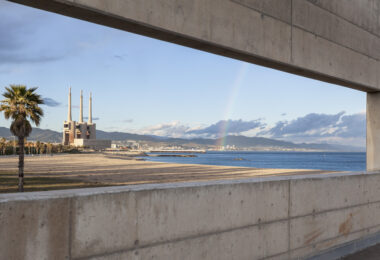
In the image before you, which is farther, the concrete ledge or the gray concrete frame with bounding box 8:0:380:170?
the concrete ledge

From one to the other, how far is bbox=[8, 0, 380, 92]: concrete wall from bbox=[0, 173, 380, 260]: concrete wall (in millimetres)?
2199

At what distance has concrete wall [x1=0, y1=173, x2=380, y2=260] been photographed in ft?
12.8

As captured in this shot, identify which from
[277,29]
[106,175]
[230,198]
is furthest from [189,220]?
[106,175]

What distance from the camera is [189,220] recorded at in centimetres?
515

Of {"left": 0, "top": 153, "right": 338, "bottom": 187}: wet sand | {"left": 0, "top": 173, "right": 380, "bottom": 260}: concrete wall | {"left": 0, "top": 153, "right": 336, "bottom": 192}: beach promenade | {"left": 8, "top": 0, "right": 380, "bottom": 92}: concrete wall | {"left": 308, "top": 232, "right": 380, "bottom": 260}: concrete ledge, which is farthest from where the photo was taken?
{"left": 0, "top": 153, "right": 338, "bottom": 187}: wet sand

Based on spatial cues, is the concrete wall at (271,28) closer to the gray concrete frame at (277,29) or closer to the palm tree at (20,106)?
the gray concrete frame at (277,29)

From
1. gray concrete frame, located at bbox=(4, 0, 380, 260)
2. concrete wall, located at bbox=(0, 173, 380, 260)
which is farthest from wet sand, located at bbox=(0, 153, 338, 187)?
concrete wall, located at bbox=(0, 173, 380, 260)

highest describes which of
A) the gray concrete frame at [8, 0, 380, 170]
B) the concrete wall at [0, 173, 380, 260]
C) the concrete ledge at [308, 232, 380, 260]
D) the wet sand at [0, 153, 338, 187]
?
the gray concrete frame at [8, 0, 380, 170]

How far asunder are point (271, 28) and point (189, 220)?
3824 mm

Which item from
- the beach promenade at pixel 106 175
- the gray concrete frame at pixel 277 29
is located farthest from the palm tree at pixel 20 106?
the gray concrete frame at pixel 277 29

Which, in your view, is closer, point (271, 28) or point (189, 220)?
point (189, 220)

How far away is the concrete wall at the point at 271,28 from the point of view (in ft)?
16.8

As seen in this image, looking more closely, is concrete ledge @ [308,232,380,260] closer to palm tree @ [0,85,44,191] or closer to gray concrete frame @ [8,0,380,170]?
gray concrete frame @ [8,0,380,170]

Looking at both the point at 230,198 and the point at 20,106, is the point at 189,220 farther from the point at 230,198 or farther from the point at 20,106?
the point at 20,106
